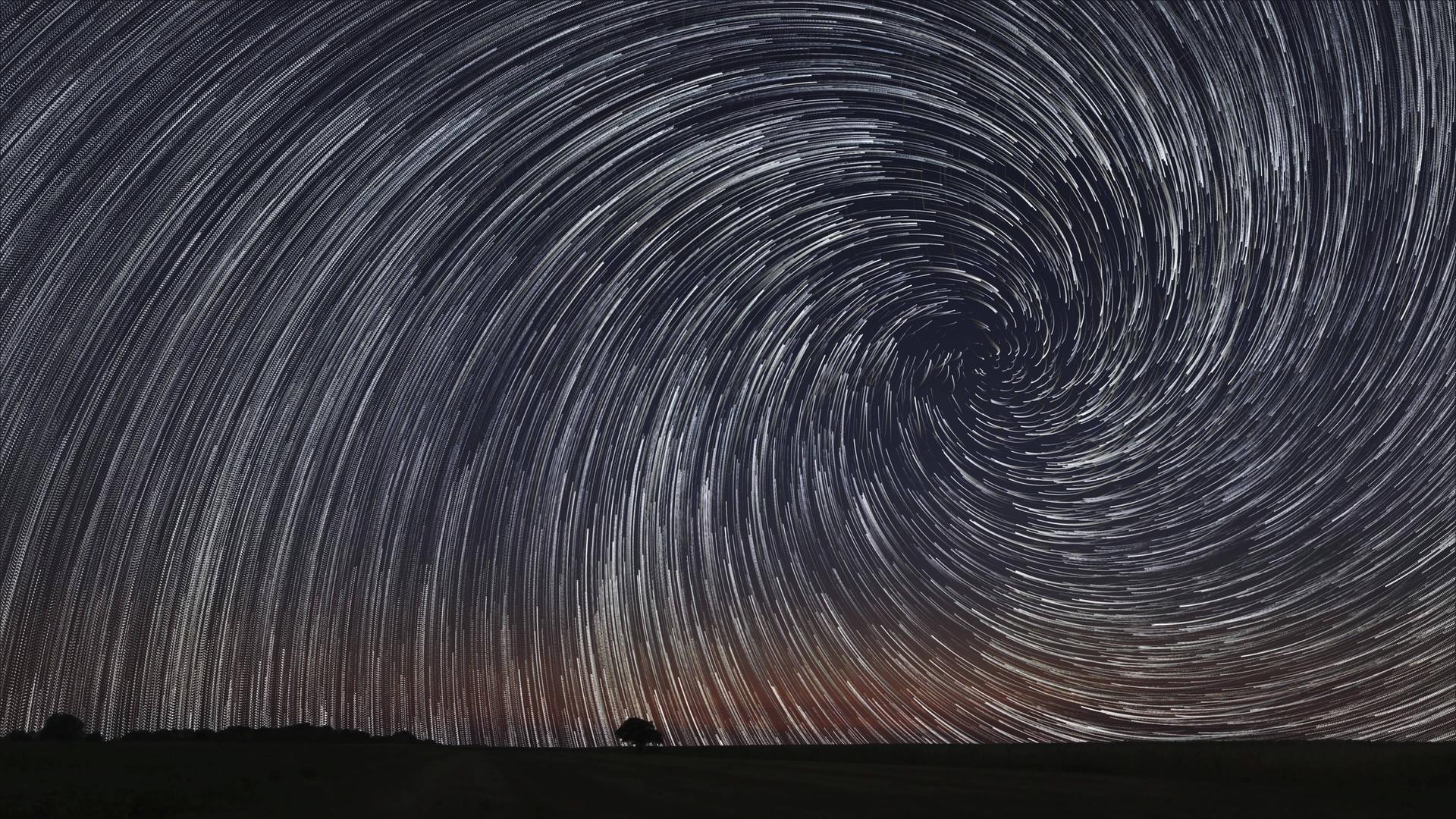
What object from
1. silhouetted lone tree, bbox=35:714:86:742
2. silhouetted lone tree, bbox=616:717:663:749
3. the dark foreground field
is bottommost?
the dark foreground field

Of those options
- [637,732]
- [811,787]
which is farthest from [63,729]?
[811,787]

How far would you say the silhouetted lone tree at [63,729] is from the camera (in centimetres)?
8450

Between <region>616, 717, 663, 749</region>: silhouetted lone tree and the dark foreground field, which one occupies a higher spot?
<region>616, 717, 663, 749</region>: silhouetted lone tree

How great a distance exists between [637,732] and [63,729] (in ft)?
173

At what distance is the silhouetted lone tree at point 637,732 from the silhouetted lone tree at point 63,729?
47312 millimetres

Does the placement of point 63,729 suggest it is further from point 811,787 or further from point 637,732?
point 811,787

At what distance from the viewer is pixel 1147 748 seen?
30.1m

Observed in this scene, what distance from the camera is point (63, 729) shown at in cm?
8600

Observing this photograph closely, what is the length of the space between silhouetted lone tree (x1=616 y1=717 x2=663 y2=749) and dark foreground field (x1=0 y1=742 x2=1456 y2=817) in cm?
4707

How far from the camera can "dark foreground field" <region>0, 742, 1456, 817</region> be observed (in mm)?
15562

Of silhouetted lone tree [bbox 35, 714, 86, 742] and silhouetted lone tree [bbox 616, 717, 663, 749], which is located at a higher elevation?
silhouetted lone tree [bbox 35, 714, 86, 742]

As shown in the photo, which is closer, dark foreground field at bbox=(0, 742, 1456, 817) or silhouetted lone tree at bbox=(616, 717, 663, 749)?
dark foreground field at bbox=(0, 742, 1456, 817)

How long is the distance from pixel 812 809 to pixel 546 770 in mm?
18148

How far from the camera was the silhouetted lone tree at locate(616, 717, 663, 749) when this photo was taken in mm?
79062
